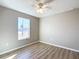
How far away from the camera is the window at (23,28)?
13.8 feet

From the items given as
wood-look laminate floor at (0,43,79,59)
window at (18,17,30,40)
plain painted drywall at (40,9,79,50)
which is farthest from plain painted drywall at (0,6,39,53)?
plain painted drywall at (40,9,79,50)

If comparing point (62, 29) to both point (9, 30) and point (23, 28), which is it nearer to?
point (23, 28)

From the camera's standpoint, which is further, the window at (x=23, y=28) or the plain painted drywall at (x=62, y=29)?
the window at (x=23, y=28)

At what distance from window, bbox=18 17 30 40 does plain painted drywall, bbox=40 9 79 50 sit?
1496 millimetres

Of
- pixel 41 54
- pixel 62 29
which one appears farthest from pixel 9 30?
pixel 62 29

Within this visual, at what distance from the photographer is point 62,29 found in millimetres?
4422

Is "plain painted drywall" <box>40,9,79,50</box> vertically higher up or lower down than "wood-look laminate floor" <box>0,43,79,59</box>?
higher up

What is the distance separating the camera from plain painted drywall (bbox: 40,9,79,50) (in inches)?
152

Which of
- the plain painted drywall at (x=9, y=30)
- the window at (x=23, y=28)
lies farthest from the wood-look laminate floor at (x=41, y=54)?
the window at (x=23, y=28)

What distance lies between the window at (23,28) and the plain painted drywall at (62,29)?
150 centimetres

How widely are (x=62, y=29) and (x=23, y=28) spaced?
2.73m

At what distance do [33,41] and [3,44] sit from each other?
8.07 feet

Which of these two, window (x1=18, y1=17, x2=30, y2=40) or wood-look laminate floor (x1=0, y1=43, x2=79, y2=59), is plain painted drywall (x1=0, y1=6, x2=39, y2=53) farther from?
wood-look laminate floor (x1=0, y1=43, x2=79, y2=59)

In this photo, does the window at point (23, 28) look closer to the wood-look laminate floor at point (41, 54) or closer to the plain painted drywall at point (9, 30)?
the plain painted drywall at point (9, 30)
